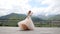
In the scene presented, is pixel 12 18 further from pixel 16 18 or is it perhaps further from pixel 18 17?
pixel 18 17

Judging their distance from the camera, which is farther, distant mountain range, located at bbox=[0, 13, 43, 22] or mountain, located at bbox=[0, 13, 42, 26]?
mountain, located at bbox=[0, 13, 42, 26]

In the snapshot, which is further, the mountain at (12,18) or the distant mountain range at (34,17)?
the mountain at (12,18)

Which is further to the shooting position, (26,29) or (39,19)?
(39,19)

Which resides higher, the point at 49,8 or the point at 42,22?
the point at 49,8

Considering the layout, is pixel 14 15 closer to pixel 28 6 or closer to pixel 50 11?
pixel 28 6

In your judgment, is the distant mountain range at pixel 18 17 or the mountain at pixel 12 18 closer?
the distant mountain range at pixel 18 17

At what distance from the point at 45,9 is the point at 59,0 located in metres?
1.06

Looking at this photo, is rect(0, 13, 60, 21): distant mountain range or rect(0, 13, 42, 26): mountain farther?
rect(0, 13, 42, 26): mountain

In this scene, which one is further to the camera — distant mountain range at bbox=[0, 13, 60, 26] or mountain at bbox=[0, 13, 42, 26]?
mountain at bbox=[0, 13, 42, 26]

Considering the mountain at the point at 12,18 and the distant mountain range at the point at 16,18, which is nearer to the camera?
the distant mountain range at the point at 16,18

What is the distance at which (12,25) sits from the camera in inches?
526

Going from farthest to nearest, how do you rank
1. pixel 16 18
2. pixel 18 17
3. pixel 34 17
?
pixel 16 18 < pixel 18 17 < pixel 34 17

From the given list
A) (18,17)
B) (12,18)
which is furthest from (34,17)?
(12,18)

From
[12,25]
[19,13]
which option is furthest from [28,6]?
[12,25]
